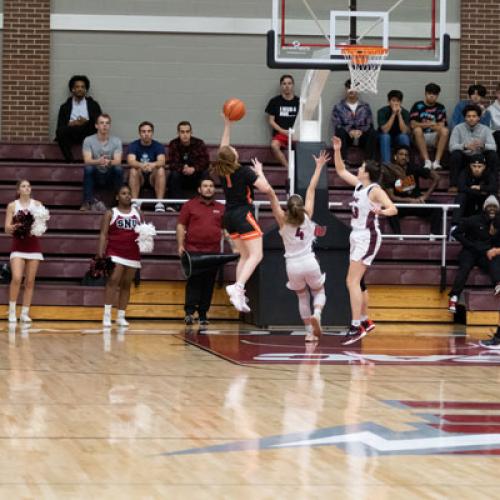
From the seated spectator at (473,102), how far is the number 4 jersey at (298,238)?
744 centimetres

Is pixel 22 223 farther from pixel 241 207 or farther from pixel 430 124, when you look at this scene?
pixel 430 124

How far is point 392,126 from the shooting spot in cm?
1942

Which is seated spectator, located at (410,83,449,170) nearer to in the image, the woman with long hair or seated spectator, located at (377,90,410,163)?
seated spectator, located at (377,90,410,163)

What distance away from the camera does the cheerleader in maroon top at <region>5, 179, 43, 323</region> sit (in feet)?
50.0

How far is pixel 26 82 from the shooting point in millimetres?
20375

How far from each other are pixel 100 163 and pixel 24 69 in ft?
11.2

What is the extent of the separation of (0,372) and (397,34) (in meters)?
12.4

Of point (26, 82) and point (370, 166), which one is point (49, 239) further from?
point (370, 166)

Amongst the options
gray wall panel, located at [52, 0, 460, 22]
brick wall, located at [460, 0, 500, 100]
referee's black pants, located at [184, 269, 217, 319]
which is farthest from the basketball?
brick wall, located at [460, 0, 500, 100]

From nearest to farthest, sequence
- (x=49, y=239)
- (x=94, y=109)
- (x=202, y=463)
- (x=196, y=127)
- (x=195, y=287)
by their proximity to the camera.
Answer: (x=202, y=463), (x=195, y=287), (x=49, y=239), (x=94, y=109), (x=196, y=127)

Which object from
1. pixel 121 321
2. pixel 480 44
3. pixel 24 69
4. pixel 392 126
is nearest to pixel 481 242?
pixel 392 126

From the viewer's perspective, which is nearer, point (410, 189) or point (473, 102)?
point (410, 189)

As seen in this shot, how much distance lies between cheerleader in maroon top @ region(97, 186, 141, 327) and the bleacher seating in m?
1.02

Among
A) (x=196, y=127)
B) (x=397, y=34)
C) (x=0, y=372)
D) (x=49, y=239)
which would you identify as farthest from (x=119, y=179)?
(x=0, y=372)
